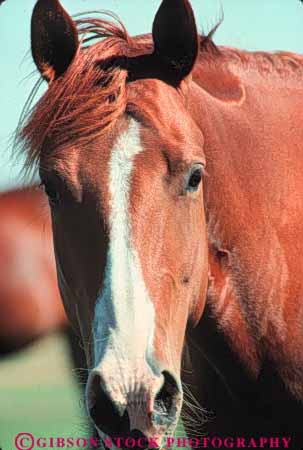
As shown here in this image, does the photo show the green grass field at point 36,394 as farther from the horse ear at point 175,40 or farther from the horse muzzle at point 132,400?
the horse muzzle at point 132,400

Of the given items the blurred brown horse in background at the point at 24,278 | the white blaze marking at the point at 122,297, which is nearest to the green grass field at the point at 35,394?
the blurred brown horse in background at the point at 24,278

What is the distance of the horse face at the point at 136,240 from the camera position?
1715 millimetres

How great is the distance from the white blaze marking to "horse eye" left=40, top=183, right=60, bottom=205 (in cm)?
21

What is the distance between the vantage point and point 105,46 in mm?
2191

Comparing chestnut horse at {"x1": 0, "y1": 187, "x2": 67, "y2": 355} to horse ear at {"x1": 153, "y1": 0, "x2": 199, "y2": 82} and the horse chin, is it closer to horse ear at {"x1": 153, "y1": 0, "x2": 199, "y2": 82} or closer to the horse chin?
horse ear at {"x1": 153, "y1": 0, "x2": 199, "y2": 82}

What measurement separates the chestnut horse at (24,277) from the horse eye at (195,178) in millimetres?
4246

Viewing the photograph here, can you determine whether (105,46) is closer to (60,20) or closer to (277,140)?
(60,20)

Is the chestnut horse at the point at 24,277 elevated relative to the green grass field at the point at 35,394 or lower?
elevated

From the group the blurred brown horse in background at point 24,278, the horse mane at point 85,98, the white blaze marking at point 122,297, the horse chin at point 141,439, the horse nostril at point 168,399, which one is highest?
the horse mane at point 85,98

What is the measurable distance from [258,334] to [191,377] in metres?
0.38

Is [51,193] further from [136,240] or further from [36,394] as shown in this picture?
[36,394]

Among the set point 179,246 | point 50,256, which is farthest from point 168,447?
point 50,256

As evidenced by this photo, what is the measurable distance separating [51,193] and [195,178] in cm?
40

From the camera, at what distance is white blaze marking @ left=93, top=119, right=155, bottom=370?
1.71 metres
